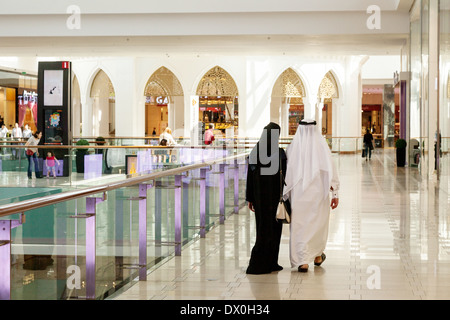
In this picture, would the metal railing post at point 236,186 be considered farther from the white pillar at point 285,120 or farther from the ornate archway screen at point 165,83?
the white pillar at point 285,120

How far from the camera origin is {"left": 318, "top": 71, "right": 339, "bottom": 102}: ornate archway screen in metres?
30.6

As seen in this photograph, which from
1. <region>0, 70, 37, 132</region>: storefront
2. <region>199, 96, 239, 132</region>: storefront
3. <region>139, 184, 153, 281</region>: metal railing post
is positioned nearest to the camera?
<region>139, 184, 153, 281</region>: metal railing post

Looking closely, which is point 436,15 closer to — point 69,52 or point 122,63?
point 69,52

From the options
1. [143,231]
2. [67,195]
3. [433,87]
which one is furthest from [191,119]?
[67,195]

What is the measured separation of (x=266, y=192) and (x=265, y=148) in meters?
0.36

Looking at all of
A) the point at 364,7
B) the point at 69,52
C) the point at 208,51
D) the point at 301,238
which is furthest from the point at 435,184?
the point at 69,52

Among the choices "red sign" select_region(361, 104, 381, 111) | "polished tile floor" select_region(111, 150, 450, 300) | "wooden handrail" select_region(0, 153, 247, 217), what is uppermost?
"red sign" select_region(361, 104, 381, 111)

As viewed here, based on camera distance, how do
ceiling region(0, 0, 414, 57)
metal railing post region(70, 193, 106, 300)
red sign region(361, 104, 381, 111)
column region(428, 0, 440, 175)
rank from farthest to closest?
1. red sign region(361, 104, 381, 111)
2. ceiling region(0, 0, 414, 57)
3. column region(428, 0, 440, 175)
4. metal railing post region(70, 193, 106, 300)

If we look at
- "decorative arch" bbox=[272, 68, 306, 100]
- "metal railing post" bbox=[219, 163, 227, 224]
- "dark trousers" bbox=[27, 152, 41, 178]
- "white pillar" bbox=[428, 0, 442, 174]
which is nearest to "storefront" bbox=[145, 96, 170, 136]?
"decorative arch" bbox=[272, 68, 306, 100]

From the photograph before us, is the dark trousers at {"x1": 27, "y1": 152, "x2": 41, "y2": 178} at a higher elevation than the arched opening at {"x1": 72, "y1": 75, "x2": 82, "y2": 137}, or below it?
below

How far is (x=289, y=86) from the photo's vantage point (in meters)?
30.3

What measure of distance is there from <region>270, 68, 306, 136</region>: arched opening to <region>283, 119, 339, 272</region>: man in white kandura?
2405 cm

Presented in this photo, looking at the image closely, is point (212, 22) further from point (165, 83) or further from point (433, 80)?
point (165, 83)

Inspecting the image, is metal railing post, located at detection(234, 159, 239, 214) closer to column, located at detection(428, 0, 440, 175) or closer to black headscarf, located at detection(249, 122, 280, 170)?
black headscarf, located at detection(249, 122, 280, 170)
